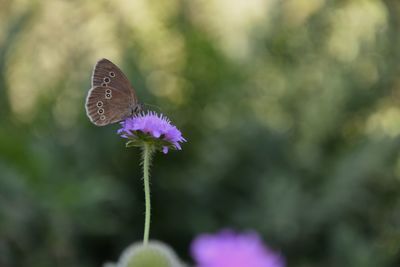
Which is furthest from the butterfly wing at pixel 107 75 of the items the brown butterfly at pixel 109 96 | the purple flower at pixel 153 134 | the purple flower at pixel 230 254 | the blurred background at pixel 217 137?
the blurred background at pixel 217 137

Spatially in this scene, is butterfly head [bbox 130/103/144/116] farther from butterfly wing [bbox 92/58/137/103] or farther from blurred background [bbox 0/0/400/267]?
blurred background [bbox 0/0/400/267]

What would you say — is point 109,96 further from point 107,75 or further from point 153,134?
point 153,134

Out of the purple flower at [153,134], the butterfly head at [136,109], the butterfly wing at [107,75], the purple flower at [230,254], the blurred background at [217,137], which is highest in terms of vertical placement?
the blurred background at [217,137]

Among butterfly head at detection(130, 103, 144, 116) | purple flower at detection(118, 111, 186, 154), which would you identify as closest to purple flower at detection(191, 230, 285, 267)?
purple flower at detection(118, 111, 186, 154)

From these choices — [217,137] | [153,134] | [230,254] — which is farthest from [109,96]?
[217,137]

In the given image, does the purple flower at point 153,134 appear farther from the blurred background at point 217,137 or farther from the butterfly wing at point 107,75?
the blurred background at point 217,137

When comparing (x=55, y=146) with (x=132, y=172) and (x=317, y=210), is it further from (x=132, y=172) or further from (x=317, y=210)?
(x=317, y=210)
